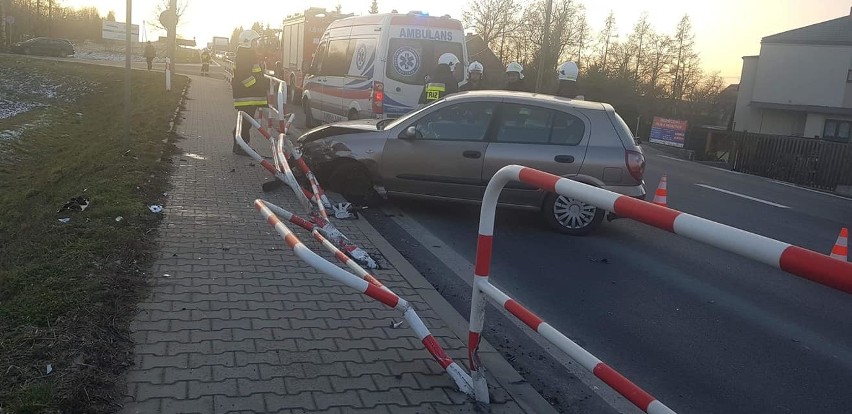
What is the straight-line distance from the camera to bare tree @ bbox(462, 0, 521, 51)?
57656 millimetres

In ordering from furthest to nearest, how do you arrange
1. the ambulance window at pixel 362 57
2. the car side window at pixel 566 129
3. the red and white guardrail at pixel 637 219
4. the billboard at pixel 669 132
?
the billboard at pixel 669 132 < the ambulance window at pixel 362 57 < the car side window at pixel 566 129 < the red and white guardrail at pixel 637 219

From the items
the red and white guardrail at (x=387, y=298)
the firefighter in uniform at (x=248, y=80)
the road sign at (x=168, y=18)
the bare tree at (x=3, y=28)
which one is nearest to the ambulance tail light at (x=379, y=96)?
the firefighter in uniform at (x=248, y=80)

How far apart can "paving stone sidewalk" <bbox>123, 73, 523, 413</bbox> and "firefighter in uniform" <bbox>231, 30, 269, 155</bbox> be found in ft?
16.8

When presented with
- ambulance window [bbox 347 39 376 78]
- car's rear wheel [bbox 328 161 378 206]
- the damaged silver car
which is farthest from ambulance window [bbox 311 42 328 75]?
the damaged silver car

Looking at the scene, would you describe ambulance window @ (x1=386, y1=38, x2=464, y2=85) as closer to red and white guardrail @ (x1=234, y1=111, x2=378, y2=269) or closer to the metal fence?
red and white guardrail @ (x1=234, y1=111, x2=378, y2=269)

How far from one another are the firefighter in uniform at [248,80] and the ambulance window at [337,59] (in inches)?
148

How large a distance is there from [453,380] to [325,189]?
5726 mm

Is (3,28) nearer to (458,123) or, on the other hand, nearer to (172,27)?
(172,27)

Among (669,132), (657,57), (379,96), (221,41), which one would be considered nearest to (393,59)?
(379,96)

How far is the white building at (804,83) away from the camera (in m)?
40.0

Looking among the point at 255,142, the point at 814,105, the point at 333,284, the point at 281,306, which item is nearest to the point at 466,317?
the point at 333,284

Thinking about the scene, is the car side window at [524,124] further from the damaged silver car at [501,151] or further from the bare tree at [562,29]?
the bare tree at [562,29]

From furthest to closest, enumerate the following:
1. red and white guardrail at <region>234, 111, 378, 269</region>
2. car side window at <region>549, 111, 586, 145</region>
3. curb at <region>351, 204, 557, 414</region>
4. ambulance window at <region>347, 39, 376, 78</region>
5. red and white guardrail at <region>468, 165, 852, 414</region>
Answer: ambulance window at <region>347, 39, 376, 78</region> < car side window at <region>549, 111, 586, 145</region> < red and white guardrail at <region>234, 111, 378, 269</region> < curb at <region>351, 204, 557, 414</region> < red and white guardrail at <region>468, 165, 852, 414</region>

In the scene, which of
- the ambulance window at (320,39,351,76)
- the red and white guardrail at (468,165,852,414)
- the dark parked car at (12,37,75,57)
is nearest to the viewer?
the red and white guardrail at (468,165,852,414)
